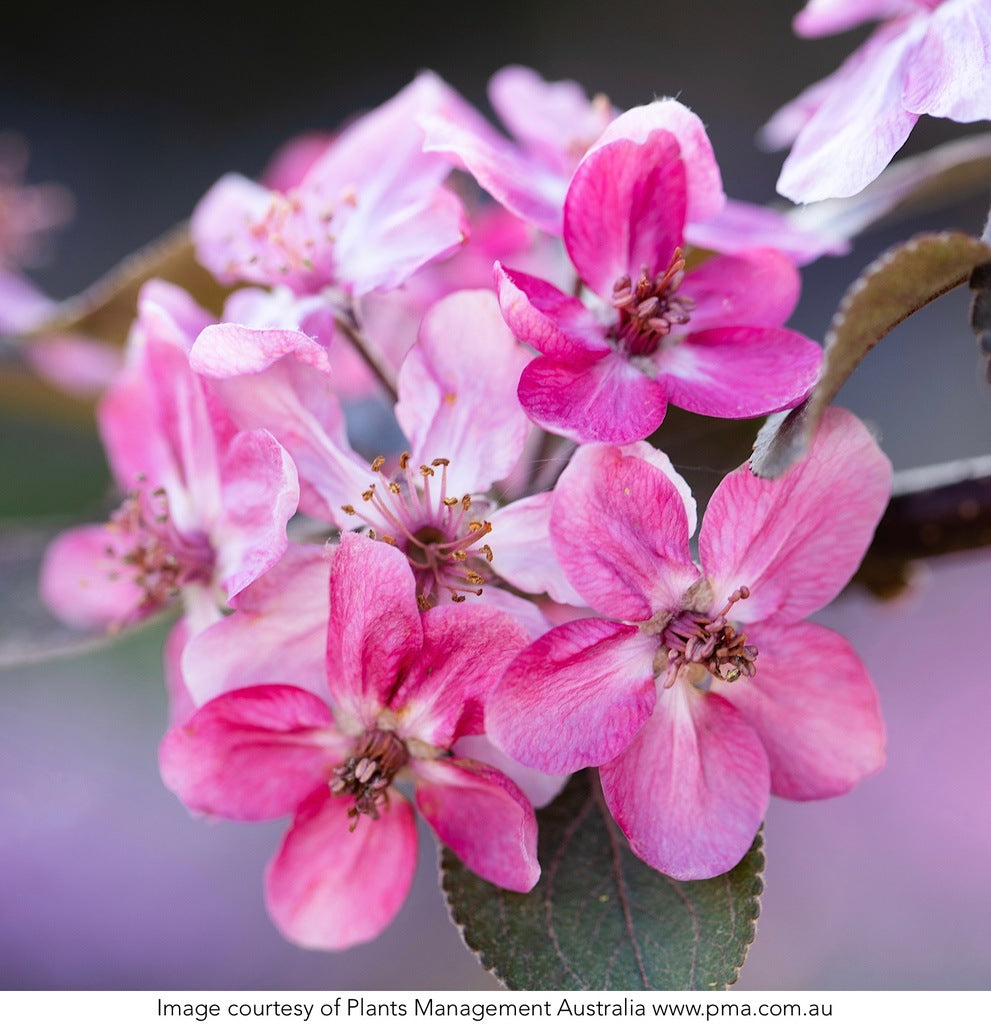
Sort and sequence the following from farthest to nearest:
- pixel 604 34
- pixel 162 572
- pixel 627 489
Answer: pixel 604 34 → pixel 162 572 → pixel 627 489

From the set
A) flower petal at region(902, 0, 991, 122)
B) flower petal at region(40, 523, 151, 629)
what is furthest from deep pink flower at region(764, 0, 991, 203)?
flower petal at region(40, 523, 151, 629)

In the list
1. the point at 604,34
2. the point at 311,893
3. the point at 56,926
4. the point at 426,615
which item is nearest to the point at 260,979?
the point at 56,926

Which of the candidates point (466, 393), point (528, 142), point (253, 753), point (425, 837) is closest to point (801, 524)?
point (466, 393)

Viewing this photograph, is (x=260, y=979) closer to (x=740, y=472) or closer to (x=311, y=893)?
(x=311, y=893)

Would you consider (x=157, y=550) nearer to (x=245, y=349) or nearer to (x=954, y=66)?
(x=245, y=349)

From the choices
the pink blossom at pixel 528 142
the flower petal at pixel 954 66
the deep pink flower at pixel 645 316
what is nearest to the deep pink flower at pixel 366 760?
the deep pink flower at pixel 645 316

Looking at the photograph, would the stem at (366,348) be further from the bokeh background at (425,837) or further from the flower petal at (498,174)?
the bokeh background at (425,837)
